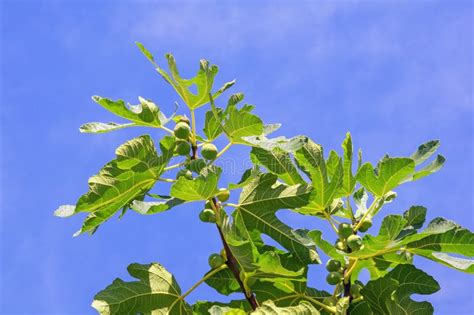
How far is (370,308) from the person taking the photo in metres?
2.87

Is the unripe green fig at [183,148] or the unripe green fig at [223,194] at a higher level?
the unripe green fig at [183,148]

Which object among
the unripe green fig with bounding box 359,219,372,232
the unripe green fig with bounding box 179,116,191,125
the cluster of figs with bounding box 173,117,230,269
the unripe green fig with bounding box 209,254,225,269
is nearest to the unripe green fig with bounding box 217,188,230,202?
the cluster of figs with bounding box 173,117,230,269

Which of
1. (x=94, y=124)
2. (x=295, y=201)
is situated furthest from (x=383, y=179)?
(x=94, y=124)

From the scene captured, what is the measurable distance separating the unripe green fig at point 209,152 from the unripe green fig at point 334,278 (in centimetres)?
74

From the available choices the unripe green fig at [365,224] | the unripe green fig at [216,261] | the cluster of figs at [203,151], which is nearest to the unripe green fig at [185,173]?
the cluster of figs at [203,151]

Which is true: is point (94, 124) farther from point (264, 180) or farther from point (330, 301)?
point (330, 301)

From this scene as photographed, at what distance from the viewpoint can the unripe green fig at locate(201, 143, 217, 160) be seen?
9.20 feet

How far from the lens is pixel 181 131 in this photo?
9.18 feet

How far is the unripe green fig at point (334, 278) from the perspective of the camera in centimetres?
282

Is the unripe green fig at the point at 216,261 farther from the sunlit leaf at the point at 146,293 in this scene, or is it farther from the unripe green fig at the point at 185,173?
the unripe green fig at the point at 185,173

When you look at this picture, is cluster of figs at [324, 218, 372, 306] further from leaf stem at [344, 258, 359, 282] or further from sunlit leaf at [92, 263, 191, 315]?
sunlit leaf at [92, 263, 191, 315]

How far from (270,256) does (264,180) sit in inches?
13.6

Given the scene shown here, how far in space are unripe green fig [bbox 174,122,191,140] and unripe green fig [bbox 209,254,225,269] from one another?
541 mm

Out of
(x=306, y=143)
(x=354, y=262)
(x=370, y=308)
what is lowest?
(x=370, y=308)
